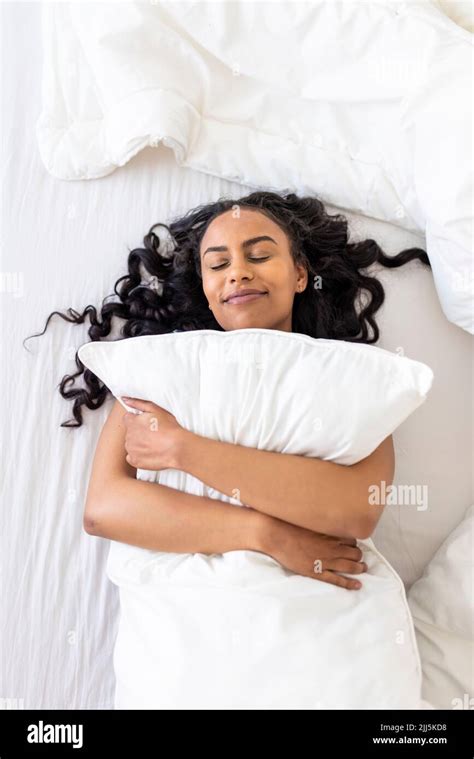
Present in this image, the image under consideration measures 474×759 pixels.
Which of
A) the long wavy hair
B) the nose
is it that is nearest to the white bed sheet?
the long wavy hair

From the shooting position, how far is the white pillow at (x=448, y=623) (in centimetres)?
125

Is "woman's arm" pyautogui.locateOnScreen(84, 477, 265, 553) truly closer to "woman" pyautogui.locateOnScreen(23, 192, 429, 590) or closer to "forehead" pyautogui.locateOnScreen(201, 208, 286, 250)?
"woman" pyautogui.locateOnScreen(23, 192, 429, 590)

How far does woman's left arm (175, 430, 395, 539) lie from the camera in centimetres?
118

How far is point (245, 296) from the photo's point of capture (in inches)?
52.6

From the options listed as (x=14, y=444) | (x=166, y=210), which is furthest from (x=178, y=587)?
(x=166, y=210)

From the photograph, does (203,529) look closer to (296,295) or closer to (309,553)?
(309,553)

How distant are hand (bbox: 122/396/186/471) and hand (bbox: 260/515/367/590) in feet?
0.61

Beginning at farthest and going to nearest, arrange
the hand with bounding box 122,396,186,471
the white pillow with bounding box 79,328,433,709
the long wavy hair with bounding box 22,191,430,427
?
the long wavy hair with bounding box 22,191,430,427
the hand with bounding box 122,396,186,471
the white pillow with bounding box 79,328,433,709

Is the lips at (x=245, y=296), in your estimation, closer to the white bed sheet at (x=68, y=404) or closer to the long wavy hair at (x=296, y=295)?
the long wavy hair at (x=296, y=295)

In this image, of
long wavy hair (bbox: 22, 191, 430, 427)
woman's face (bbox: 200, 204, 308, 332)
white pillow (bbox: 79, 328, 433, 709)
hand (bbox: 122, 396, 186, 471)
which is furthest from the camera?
long wavy hair (bbox: 22, 191, 430, 427)

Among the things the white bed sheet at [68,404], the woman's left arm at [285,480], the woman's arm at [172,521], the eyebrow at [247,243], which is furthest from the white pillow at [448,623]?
the eyebrow at [247,243]

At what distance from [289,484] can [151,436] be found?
0.23 m
